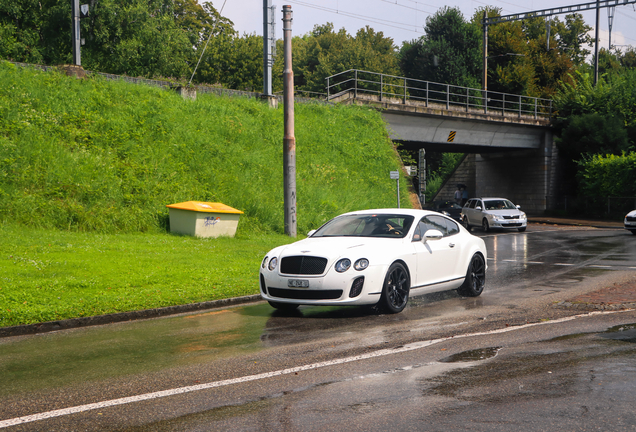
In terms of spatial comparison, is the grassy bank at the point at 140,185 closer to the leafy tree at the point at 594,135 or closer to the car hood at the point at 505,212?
the car hood at the point at 505,212

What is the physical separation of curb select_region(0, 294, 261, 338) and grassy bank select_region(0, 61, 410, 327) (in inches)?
5.6

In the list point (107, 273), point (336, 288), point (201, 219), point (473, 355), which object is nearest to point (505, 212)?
point (201, 219)

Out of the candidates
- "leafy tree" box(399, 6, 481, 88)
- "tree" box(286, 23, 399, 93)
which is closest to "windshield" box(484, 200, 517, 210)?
"leafy tree" box(399, 6, 481, 88)

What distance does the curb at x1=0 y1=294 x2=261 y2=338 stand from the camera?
7852 millimetres

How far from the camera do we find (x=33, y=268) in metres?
10.6

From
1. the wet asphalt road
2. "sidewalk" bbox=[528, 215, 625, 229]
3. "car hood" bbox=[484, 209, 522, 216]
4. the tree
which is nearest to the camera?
the wet asphalt road

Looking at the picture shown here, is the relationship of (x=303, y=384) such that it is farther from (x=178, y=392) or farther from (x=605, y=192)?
(x=605, y=192)

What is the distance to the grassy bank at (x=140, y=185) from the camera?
1041 centimetres

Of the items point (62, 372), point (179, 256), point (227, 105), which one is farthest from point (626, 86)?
point (62, 372)

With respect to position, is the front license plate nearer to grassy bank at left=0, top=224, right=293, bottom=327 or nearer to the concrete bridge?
grassy bank at left=0, top=224, right=293, bottom=327

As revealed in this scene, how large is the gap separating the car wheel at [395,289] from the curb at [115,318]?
2.64m

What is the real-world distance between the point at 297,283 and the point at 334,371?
295cm

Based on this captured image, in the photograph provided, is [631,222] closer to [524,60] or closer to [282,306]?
[282,306]

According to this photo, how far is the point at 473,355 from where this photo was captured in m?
6.13
